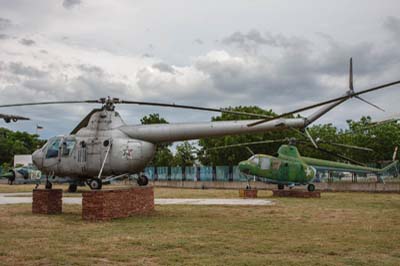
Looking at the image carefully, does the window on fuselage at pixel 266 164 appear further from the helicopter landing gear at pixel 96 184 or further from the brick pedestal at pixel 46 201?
the brick pedestal at pixel 46 201

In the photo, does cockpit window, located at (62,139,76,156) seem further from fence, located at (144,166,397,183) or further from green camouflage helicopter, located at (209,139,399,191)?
fence, located at (144,166,397,183)

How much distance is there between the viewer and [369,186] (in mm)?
32625

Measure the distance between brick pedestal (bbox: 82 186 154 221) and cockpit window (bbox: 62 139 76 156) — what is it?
20.4 ft

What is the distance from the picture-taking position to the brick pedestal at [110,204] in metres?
12.6

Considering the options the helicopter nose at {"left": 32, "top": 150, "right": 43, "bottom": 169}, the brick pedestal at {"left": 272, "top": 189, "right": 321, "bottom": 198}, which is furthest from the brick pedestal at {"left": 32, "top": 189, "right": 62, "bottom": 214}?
the brick pedestal at {"left": 272, "top": 189, "right": 321, "bottom": 198}

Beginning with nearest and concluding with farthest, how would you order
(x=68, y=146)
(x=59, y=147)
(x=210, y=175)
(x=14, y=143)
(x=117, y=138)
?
(x=117, y=138) < (x=68, y=146) < (x=59, y=147) < (x=210, y=175) < (x=14, y=143)

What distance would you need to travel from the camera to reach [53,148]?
2028cm

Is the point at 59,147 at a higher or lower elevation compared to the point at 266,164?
higher

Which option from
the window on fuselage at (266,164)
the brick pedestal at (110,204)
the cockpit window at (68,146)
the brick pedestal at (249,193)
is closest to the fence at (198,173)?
the window on fuselage at (266,164)

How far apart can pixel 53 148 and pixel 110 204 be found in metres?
8.48

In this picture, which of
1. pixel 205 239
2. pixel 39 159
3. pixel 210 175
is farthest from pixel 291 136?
pixel 205 239

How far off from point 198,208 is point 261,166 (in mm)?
10924

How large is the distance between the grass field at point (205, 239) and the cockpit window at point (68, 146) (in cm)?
515

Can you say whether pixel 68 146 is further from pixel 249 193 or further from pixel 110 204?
pixel 249 193
